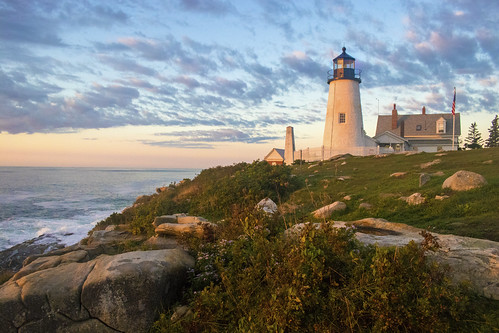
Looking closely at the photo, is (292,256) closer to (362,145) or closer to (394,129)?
(362,145)

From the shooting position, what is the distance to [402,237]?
7.45 meters

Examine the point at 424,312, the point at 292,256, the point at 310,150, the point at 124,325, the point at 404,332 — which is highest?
the point at 310,150

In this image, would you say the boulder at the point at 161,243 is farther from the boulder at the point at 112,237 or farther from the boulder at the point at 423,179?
the boulder at the point at 423,179

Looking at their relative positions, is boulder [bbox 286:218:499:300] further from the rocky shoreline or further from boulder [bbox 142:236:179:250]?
boulder [bbox 142:236:179:250]

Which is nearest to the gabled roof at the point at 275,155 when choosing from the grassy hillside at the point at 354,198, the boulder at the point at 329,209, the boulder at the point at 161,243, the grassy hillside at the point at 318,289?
the grassy hillside at the point at 354,198

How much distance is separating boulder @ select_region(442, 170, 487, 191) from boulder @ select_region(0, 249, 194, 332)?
10.8m

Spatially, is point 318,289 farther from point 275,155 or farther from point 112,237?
point 275,155

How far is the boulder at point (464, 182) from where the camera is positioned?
12016 millimetres

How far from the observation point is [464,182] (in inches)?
480

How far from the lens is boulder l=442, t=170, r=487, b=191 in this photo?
1202 cm

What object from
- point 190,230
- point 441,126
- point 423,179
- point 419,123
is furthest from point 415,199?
point 419,123

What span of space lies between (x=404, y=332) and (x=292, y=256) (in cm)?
179

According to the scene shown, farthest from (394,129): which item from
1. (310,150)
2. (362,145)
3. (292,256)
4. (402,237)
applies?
(292,256)

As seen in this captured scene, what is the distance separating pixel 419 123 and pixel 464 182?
40.4 m
